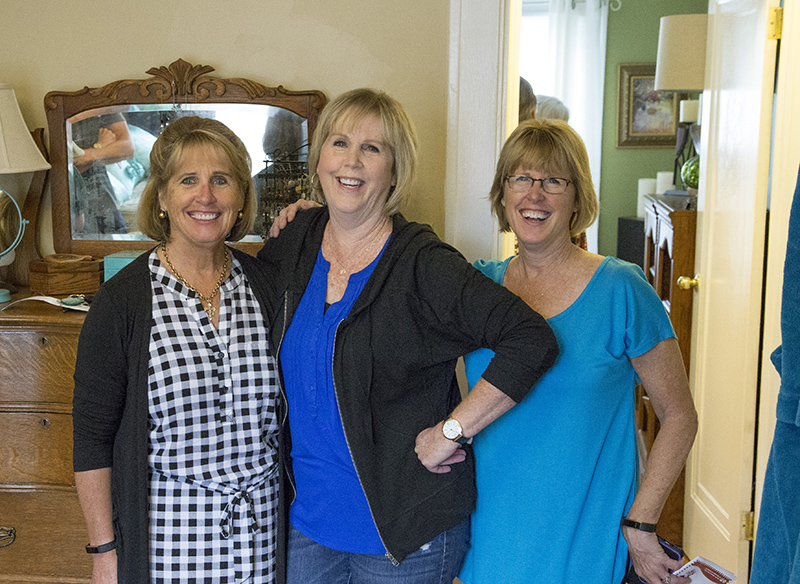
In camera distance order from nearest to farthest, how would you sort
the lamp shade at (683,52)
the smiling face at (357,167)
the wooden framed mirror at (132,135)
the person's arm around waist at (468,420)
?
the person's arm around waist at (468,420)
the smiling face at (357,167)
the wooden framed mirror at (132,135)
the lamp shade at (683,52)

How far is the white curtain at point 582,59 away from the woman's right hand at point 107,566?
16.6 ft

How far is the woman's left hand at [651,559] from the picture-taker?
133cm

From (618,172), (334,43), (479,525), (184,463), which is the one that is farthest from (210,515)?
(618,172)

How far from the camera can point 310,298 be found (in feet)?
4.75

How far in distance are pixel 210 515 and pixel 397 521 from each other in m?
0.36

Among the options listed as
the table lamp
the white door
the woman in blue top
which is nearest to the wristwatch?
the woman in blue top

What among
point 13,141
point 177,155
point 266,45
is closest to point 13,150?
point 13,141

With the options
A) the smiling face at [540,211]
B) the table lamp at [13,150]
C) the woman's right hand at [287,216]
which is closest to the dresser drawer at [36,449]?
the table lamp at [13,150]

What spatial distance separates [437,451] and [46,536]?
148cm

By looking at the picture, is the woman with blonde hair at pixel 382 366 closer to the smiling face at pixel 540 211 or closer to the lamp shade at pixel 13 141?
the smiling face at pixel 540 211

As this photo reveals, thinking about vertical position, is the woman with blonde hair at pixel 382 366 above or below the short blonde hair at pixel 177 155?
below

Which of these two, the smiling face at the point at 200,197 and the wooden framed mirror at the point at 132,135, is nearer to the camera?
the smiling face at the point at 200,197

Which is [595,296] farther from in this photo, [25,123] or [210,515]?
[25,123]

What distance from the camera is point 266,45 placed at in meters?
2.18
